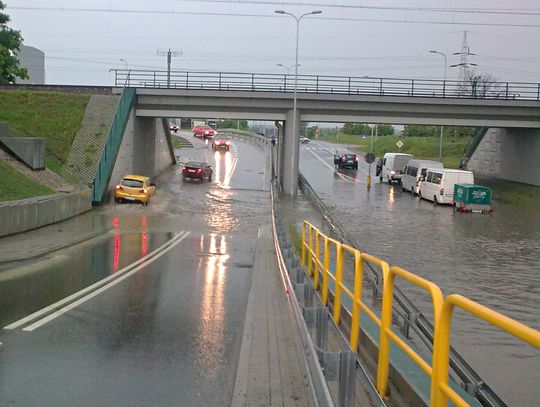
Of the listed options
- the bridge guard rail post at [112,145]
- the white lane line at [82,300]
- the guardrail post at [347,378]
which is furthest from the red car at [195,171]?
the guardrail post at [347,378]

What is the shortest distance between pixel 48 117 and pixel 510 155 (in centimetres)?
3516

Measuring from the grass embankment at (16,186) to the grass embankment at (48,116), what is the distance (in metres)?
5.33

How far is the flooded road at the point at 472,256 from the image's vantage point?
9.23 meters

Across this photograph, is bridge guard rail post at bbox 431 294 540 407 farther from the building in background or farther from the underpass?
the building in background

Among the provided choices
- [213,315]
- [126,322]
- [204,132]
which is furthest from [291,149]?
[204,132]

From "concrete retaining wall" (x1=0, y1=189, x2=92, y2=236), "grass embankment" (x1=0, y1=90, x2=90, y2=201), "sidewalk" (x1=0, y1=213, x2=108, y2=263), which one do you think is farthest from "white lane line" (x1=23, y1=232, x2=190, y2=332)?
"grass embankment" (x1=0, y1=90, x2=90, y2=201)

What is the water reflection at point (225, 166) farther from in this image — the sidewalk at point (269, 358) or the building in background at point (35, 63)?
the building in background at point (35, 63)

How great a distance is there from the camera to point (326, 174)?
201 ft

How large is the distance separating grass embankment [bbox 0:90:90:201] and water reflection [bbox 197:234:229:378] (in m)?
18.7

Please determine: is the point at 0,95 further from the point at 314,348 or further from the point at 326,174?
the point at 314,348

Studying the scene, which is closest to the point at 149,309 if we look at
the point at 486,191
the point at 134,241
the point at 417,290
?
the point at 417,290

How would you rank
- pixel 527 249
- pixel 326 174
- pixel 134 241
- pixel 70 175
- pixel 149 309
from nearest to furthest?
pixel 149 309
pixel 134 241
pixel 527 249
pixel 70 175
pixel 326 174

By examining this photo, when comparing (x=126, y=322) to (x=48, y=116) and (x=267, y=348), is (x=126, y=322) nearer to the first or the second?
(x=267, y=348)

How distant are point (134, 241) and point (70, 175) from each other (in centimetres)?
1154
